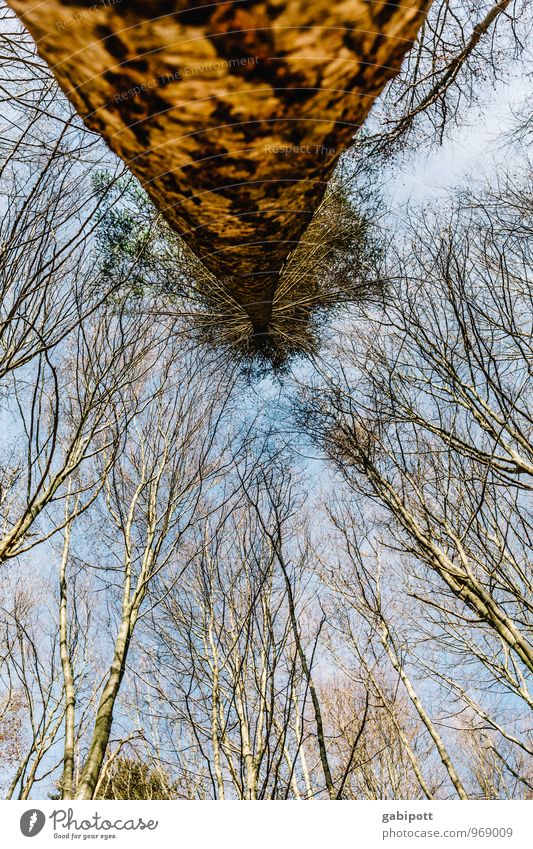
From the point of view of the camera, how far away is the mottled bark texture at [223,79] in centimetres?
84

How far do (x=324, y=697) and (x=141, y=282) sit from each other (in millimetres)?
6215

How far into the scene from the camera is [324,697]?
625cm

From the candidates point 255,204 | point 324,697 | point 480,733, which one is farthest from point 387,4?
point 480,733

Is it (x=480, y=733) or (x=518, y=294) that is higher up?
(x=518, y=294)

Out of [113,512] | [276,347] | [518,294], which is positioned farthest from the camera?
[276,347]

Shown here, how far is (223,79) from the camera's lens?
97 cm

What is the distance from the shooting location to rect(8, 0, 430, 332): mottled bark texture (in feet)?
2.77

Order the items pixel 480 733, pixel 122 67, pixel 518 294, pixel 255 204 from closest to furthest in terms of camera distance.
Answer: pixel 122 67 < pixel 255 204 < pixel 518 294 < pixel 480 733
